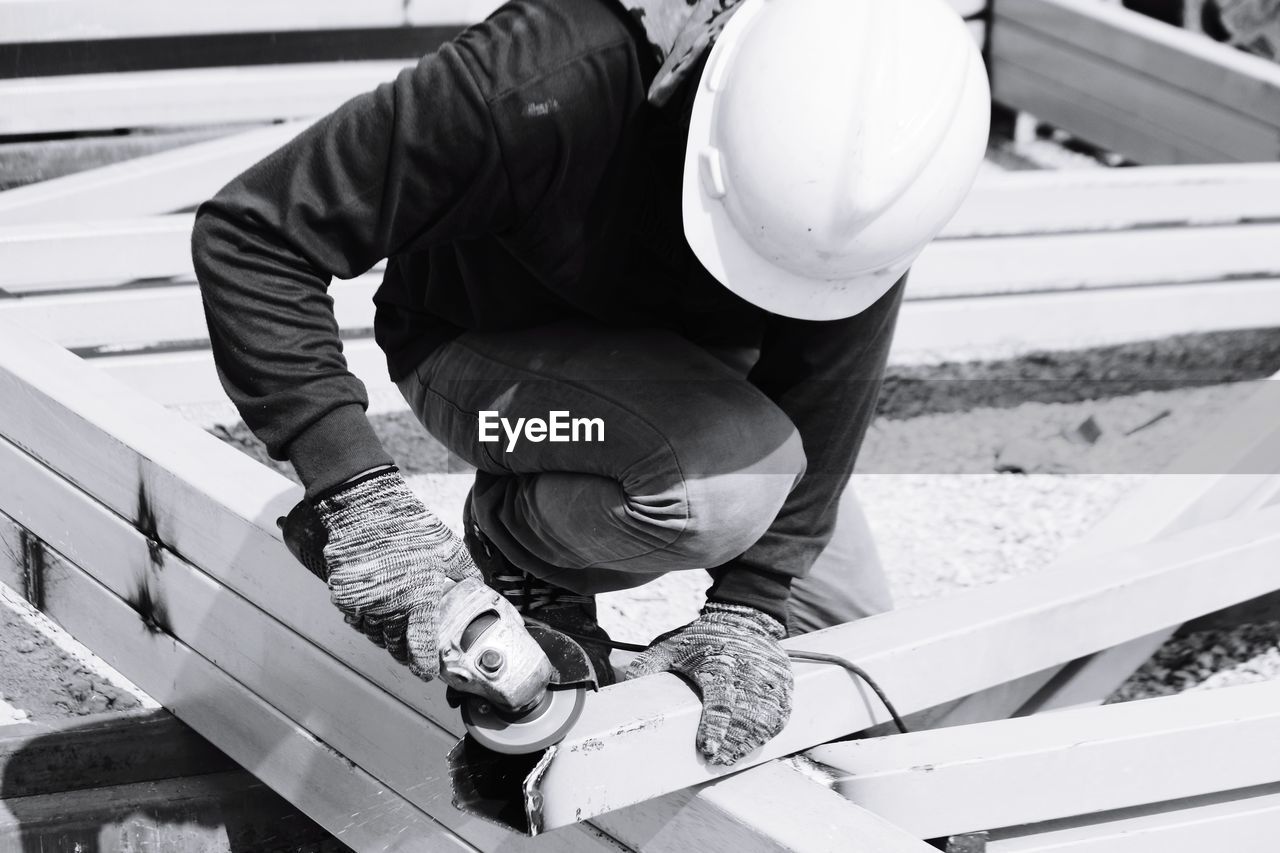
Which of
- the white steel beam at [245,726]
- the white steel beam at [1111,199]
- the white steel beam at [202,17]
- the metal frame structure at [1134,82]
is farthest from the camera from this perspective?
the metal frame structure at [1134,82]

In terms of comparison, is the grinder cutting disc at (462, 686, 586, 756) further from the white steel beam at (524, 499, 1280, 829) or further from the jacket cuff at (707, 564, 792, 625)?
the jacket cuff at (707, 564, 792, 625)

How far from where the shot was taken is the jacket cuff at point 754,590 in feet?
5.93

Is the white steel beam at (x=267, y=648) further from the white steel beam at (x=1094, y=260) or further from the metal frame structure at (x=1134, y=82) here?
the metal frame structure at (x=1134, y=82)

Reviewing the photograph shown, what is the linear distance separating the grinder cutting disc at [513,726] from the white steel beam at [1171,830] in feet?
2.00

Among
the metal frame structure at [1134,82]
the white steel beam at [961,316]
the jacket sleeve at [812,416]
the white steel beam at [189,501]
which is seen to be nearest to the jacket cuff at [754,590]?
the jacket sleeve at [812,416]

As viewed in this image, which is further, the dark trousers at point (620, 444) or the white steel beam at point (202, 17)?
the white steel beam at point (202, 17)

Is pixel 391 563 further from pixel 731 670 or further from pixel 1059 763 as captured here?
pixel 1059 763

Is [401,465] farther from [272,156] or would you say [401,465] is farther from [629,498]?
[272,156]

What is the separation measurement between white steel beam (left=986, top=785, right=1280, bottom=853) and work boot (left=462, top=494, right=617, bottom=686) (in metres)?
0.66

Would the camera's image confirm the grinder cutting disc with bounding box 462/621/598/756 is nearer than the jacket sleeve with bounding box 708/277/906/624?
Yes

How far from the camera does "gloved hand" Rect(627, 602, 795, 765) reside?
1.49 metres

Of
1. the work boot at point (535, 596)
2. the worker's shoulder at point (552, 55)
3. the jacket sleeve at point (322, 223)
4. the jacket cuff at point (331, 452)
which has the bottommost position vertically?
the work boot at point (535, 596)

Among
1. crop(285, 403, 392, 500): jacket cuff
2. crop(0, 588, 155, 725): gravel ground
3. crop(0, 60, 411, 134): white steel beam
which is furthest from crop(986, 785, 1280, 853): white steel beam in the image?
crop(0, 60, 411, 134): white steel beam

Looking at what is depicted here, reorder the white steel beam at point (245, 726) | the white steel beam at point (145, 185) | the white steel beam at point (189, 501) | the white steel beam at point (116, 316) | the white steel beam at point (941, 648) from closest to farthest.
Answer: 1. the white steel beam at point (941, 648)
2. the white steel beam at point (189, 501)
3. the white steel beam at point (245, 726)
4. the white steel beam at point (116, 316)
5. the white steel beam at point (145, 185)
